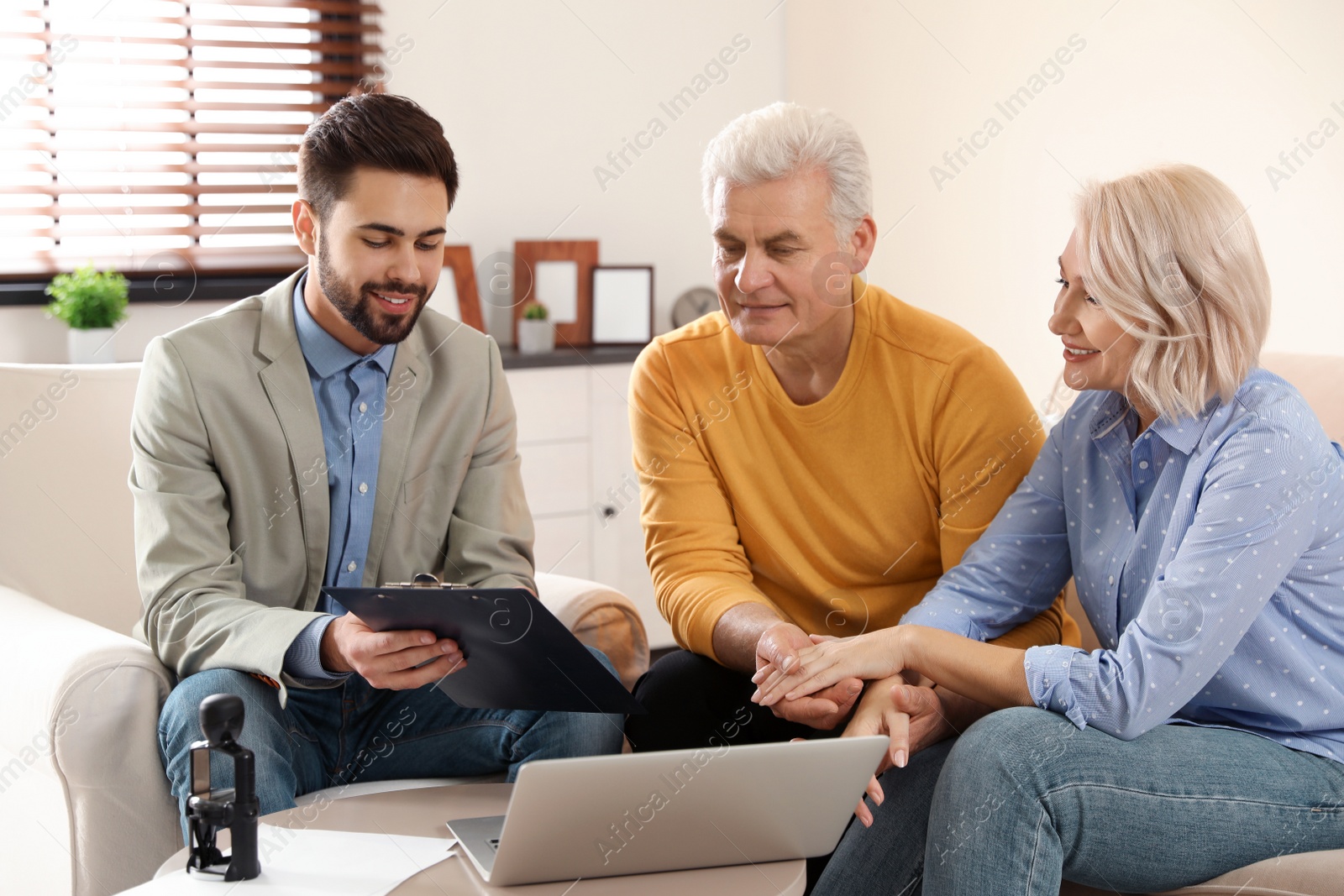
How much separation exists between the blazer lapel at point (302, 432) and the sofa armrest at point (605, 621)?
340 millimetres

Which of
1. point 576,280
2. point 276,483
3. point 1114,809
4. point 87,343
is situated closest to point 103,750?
point 276,483

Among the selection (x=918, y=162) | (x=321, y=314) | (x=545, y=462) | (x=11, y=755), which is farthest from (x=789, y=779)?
(x=918, y=162)

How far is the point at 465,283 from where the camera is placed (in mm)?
3289

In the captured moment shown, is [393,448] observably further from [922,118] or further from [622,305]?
[922,118]

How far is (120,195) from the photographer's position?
9.58 ft

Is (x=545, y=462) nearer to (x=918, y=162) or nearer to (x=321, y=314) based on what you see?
(x=918, y=162)

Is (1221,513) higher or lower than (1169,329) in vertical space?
lower

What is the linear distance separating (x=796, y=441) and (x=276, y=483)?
719 mm

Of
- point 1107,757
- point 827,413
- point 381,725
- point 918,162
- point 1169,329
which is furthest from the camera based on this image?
point 918,162

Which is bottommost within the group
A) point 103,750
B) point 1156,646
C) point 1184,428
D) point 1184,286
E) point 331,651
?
point 103,750

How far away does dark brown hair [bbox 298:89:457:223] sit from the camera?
5.16 ft

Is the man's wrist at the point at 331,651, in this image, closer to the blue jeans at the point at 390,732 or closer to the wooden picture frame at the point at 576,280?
the blue jeans at the point at 390,732

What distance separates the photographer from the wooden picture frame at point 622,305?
3453 millimetres

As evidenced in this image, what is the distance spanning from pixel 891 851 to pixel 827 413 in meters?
0.60
